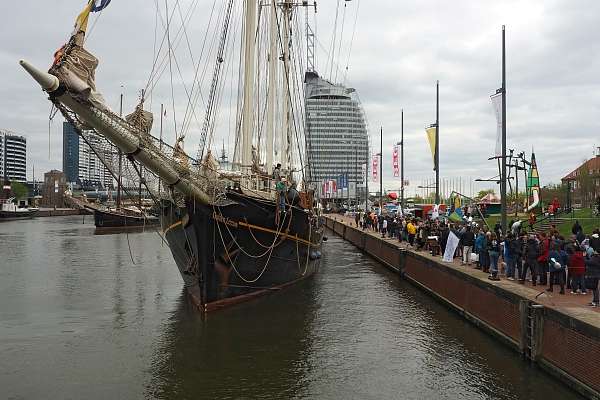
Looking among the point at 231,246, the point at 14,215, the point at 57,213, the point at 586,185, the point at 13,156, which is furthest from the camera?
the point at 13,156

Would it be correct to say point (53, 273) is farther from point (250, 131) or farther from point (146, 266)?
point (250, 131)

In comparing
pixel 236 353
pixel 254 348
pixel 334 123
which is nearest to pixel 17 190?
pixel 334 123

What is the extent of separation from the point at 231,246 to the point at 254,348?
409 centimetres

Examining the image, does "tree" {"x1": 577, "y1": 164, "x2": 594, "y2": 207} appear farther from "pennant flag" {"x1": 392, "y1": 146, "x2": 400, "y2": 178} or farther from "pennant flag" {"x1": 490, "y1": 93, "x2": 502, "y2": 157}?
"pennant flag" {"x1": 490, "y1": 93, "x2": 502, "y2": 157}

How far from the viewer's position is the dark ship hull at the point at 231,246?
16.2 metres

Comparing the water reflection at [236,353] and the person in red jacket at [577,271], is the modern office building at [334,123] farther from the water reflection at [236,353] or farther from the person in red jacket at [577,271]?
the person in red jacket at [577,271]

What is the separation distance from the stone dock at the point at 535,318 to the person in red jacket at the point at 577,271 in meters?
0.22

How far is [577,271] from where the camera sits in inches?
508

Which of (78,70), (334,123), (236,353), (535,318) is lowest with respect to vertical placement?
(236,353)

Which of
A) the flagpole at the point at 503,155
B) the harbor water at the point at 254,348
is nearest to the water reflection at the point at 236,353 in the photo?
the harbor water at the point at 254,348

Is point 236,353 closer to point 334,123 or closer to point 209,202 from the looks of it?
point 209,202

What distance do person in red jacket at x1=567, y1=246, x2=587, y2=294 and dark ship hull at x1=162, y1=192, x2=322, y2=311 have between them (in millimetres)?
8960

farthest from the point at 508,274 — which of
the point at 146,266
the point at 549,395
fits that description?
the point at 146,266

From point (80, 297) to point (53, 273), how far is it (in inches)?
295
